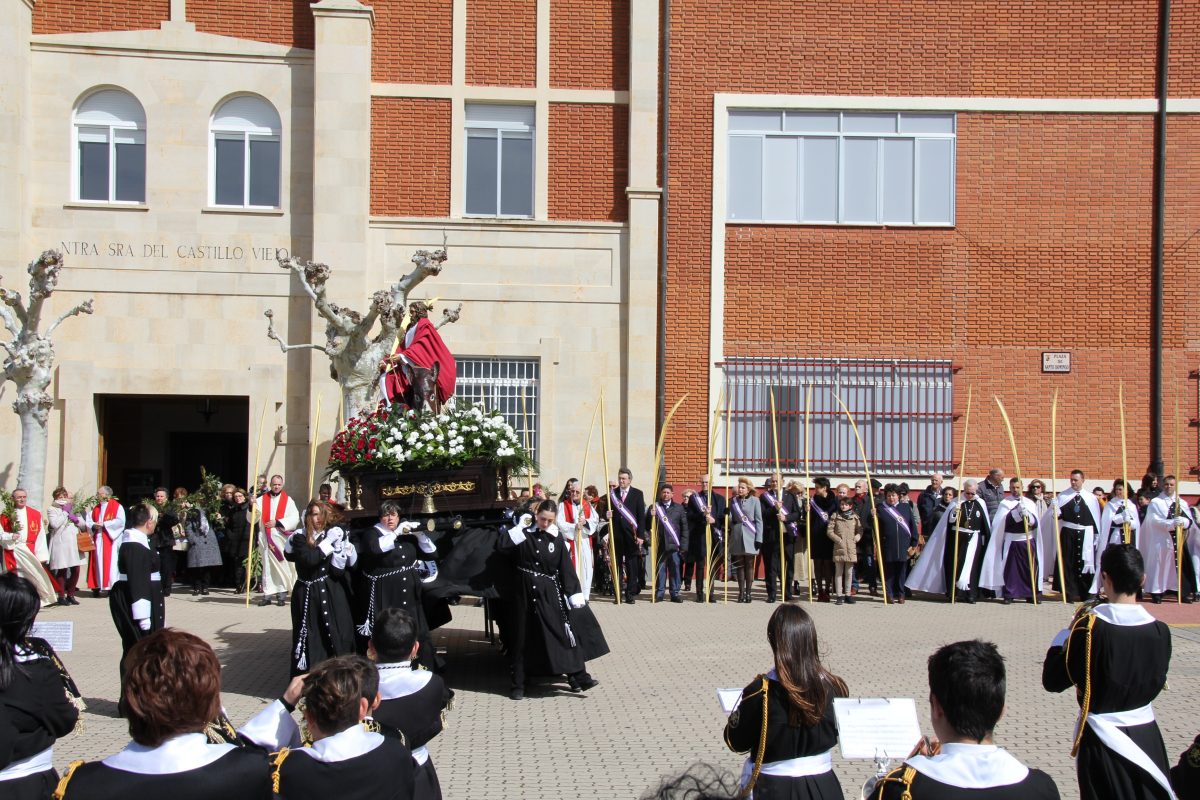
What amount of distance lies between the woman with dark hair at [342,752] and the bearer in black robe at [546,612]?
6301 millimetres

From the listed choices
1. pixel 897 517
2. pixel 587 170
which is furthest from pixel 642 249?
pixel 897 517

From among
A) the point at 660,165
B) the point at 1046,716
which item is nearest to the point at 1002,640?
the point at 1046,716

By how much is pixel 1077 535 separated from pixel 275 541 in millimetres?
10867

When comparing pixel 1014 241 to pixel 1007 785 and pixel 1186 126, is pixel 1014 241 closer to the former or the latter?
pixel 1186 126

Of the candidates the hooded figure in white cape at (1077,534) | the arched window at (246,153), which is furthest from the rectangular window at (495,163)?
the hooded figure in white cape at (1077,534)

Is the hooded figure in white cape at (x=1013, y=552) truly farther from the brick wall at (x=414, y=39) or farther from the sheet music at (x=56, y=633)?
the sheet music at (x=56, y=633)

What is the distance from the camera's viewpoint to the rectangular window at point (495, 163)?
2055 cm

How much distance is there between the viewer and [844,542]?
53.4 ft

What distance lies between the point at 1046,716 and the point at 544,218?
12788 mm

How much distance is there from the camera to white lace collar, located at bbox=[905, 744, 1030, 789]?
3.61m

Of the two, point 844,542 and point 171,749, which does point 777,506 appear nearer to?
point 844,542

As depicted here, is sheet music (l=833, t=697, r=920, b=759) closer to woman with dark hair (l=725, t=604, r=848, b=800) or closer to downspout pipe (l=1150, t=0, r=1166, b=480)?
woman with dark hair (l=725, t=604, r=848, b=800)

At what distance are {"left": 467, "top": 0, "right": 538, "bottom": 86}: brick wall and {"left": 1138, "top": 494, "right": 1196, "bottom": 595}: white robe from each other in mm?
11730

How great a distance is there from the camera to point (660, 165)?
20359 mm
